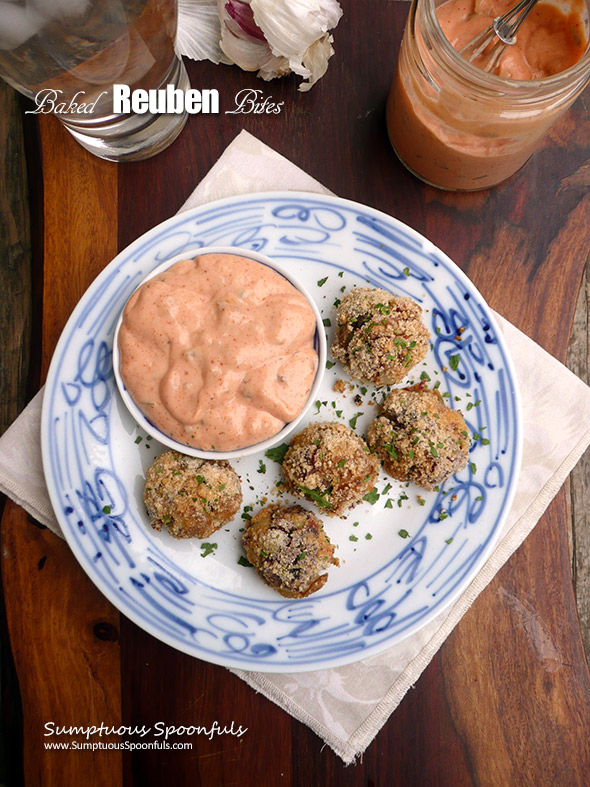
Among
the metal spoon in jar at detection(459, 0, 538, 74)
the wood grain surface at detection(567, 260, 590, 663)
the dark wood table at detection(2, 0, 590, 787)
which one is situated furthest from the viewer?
the wood grain surface at detection(567, 260, 590, 663)

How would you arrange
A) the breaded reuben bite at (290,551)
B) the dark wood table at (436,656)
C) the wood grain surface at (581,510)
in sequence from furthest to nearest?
the wood grain surface at (581,510)
the dark wood table at (436,656)
the breaded reuben bite at (290,551)

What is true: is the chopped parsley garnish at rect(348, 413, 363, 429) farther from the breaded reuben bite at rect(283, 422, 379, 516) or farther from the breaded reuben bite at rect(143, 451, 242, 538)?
the breaded reuben bite at rect(143, 451, 242, 538)

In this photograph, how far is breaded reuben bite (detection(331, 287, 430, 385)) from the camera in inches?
72.8

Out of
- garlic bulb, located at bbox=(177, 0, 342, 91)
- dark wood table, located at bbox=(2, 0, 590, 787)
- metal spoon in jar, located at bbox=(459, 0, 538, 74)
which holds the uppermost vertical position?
garlic bulb, located at bbox=(177, 0, 342, 91)

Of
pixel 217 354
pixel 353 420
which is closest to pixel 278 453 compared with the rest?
pixel 353 420

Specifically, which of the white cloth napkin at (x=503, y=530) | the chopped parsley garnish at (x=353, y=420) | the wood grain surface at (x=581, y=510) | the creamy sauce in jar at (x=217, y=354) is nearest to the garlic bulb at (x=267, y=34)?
the white cloth napkin at (x=503, y=530)

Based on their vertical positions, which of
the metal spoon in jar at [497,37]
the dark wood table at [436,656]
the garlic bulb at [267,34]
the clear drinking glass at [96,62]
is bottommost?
the dark wood table at [436,656]

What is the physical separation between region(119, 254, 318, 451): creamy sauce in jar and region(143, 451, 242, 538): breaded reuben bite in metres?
0.10

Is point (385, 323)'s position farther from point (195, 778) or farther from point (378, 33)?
point (195, 778)

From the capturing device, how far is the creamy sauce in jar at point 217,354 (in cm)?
171

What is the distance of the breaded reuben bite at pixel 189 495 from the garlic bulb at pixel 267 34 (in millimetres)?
1324

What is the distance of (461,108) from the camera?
1.64 m

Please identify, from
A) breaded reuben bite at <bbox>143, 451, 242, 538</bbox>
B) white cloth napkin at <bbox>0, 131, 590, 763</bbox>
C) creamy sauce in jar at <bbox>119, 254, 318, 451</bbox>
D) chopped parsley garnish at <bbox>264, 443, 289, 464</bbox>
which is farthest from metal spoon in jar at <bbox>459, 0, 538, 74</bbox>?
breaded reuben bite at <bbox>143, 451, 242, 538</bbox>

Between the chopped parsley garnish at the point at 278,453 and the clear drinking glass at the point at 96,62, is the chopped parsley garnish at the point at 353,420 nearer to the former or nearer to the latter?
the chopped parsley garnish at the point at 278,453
